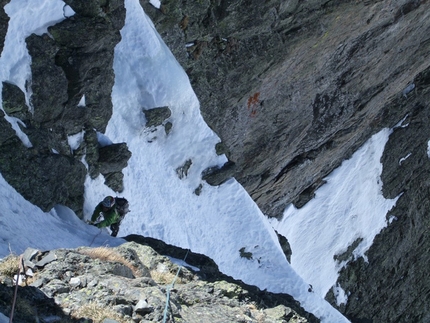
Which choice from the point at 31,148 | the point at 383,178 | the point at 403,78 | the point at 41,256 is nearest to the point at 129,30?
the point at 31,148

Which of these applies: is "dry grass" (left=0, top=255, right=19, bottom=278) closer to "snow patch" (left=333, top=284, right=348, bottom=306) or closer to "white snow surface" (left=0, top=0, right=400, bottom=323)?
"white snow surface" (left=0, top=0, right=400, bottom=323)

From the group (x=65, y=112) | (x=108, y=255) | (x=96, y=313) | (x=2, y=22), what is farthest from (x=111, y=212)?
(x=96, y=313)

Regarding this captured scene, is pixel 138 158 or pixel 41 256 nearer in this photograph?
pixel 41 256

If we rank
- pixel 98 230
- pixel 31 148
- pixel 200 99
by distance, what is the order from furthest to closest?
pixel 200 99, pixel 98 230, pixel 31 148

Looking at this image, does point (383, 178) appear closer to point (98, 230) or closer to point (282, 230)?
point (282, 230)

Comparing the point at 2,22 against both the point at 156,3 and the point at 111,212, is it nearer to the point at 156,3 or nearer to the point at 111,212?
the point at 111,212

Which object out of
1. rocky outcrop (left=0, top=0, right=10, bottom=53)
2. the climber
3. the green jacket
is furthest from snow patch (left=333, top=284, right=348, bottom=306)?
rocky outcrop (left=0, top=0, right=10, bottom=53)
